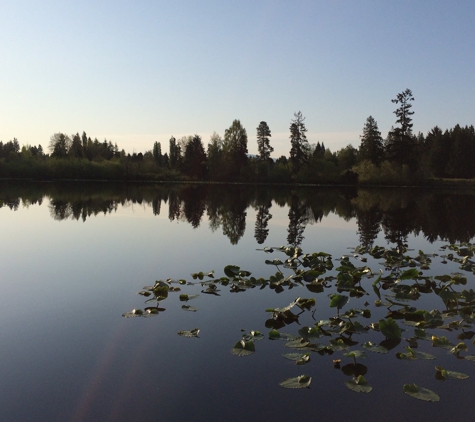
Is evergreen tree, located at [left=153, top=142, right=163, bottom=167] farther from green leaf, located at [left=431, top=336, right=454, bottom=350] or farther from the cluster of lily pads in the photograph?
green leaf, located at [left=431, top=336, right=454, bottom=350]

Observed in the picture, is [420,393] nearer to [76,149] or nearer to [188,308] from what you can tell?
[188,308]

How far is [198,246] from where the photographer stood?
44.5ft

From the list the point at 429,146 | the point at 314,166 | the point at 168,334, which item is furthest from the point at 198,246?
the point at 429,146

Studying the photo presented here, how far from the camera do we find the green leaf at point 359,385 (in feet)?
14.4

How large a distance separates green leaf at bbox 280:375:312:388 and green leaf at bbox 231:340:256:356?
891mm

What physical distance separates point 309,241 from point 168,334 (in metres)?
9.86

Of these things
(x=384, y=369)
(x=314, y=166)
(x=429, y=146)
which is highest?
(x=429, y=146)

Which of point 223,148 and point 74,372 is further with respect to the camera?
point 223,148

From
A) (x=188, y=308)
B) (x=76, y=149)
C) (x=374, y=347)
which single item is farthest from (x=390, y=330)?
(x=76, y=149)

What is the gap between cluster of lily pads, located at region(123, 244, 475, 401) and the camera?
209 inches

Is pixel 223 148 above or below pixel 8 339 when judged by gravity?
above

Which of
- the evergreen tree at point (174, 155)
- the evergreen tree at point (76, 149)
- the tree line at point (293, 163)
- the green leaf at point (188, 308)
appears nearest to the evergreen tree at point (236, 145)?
the tree line at point (293, 163)

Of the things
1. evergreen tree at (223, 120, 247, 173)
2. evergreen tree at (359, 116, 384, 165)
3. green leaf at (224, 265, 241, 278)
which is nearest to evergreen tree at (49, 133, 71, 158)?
evergreen tree at (223, 120, 247, 173)

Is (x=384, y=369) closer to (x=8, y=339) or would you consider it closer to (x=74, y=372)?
(x=74, y=372)
